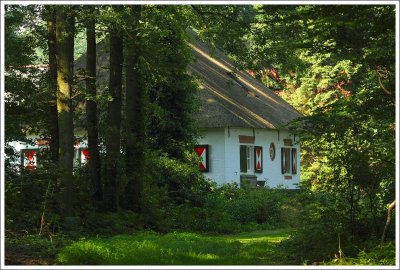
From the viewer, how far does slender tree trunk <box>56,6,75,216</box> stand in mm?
18078

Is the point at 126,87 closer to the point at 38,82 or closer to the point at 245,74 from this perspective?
the point at 38,82

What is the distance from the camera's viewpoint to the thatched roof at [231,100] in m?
35.2

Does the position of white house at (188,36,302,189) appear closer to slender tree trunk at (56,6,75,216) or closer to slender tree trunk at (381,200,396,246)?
slender tree trunk at (56,6,75,216)

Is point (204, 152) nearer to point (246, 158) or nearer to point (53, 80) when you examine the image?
point (246, 158)

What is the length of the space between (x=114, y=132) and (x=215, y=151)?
15.1 m

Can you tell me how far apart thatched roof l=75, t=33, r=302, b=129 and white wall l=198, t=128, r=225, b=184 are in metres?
0.80

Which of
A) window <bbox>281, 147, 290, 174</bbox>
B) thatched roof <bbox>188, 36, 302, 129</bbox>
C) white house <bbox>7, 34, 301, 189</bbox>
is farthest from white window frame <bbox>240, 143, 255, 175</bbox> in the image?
window <bbox>281, 147, 290, 174</bbox>

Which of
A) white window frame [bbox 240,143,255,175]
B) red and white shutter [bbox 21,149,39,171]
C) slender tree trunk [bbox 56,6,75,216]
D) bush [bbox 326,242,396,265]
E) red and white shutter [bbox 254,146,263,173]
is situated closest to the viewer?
bush [bbox 326,242,396,265]

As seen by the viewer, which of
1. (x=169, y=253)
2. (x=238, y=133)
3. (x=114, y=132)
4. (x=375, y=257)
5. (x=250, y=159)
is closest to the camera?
(x=375, y=257)

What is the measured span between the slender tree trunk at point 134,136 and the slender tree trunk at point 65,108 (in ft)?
10.5

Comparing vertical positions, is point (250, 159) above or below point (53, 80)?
below

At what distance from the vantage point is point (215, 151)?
3566 cm

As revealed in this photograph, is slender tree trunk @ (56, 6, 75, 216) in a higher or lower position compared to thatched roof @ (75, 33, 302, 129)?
lower

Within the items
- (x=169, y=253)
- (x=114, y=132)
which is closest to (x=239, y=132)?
(x=114, y=132)
